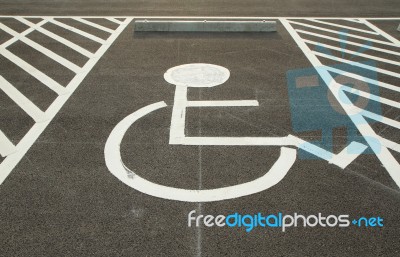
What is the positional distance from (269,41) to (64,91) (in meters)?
6.63

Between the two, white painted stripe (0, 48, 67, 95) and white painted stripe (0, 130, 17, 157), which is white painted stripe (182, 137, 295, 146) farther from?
white painted stripe (0, 48, 67, 95)

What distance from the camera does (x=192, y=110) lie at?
723 cm

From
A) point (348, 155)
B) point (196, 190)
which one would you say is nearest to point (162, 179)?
point (196, 190)

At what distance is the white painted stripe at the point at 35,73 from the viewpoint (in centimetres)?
812

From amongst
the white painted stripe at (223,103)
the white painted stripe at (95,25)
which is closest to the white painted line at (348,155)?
the white painted stripe at (223,103)

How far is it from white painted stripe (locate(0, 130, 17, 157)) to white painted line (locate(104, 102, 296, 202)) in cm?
173

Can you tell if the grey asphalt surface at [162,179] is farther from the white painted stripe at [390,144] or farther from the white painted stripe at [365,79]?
the white painted stripe at [365,79]

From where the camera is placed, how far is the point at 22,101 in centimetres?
755

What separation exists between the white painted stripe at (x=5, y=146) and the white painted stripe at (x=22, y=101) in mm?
731

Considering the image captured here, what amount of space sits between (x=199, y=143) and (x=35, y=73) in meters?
5.41

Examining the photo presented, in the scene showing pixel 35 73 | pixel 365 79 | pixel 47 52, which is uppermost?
pixel 47 52

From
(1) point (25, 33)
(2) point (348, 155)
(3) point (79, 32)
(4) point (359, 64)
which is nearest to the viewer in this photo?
(2) point (348, 155)

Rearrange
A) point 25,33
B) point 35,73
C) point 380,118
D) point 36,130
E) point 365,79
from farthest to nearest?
point 25,33 < point 35,73 < point 365,79 < point 380,118 < point 36,130

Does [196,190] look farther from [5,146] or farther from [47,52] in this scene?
[47,52]
